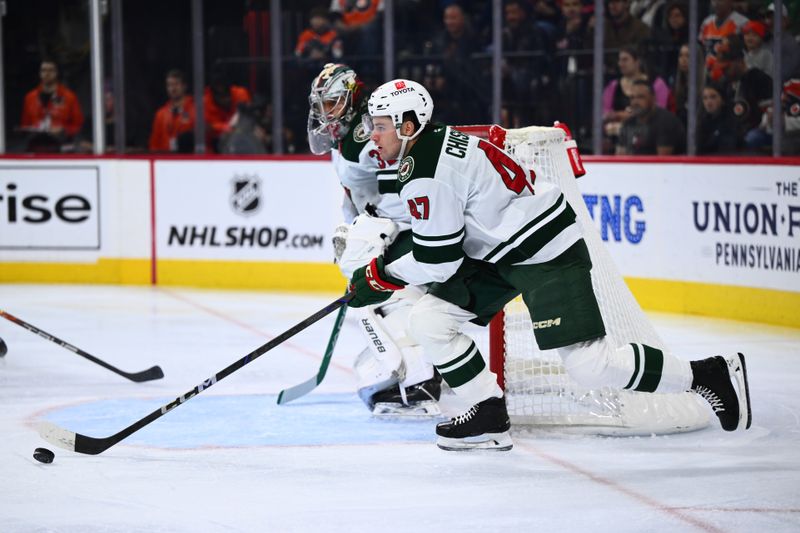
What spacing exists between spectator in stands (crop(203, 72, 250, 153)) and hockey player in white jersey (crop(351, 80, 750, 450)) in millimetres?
4729

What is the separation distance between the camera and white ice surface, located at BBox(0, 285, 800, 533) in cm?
296

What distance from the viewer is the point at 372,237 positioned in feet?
13.4

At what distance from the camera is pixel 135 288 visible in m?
7.65

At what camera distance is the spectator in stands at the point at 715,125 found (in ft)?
21.4

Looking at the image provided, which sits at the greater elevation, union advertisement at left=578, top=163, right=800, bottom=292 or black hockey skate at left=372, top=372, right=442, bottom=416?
union advertisement at left=578, top=163, right=800, bottom=292

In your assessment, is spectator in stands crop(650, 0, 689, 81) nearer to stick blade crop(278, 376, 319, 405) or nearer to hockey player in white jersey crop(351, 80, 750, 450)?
stick blade crop(278, 376, 319, 405)

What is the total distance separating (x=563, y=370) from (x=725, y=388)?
729mm

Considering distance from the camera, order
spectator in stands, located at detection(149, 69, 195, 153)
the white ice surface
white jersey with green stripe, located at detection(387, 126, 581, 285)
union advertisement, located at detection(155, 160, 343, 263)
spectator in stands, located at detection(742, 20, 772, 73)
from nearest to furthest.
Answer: the white ice surface
white jersey with green stripe, located at detection(387, 126, 581, 285)
spectator in stands, located at detection(742, 20, 772, 73)
union advertisement, located at detection(155, 160, 343, 263)
spectator in stands, located at detection(149, 69, 195, 153)

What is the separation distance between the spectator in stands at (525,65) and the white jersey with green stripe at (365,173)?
10.8ft

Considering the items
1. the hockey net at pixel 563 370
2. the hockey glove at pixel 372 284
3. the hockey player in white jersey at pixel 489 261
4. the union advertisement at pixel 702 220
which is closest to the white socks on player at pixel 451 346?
the hockey player in white jersey at pixel 489 261

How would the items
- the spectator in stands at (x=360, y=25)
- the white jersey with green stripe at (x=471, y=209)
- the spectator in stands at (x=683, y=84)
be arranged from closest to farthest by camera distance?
the white jersey with green stripe at (x=471, y=209)
the spectator in stands at (x=683, y=84)
the spectator in stands at (x=360, y=25)

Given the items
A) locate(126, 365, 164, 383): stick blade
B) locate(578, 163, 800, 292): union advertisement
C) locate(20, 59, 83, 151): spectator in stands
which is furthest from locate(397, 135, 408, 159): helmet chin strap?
locate(20, 59, 83, 151): spectator in stands

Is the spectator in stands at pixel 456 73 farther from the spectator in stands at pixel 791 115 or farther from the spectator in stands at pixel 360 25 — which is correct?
the spectator in stands at pixel 791 115

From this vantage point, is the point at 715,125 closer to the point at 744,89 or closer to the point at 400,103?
the point at 744,89
